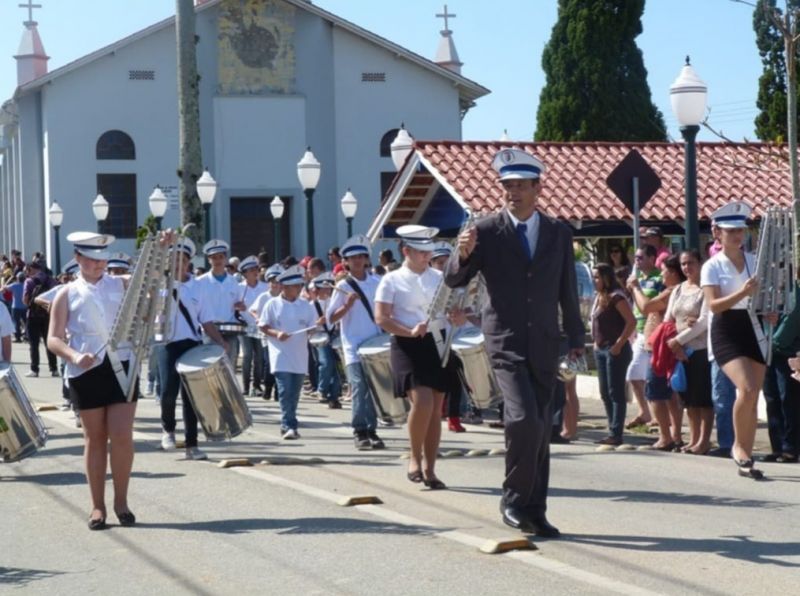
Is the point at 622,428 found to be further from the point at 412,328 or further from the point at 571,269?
the point at 571,269

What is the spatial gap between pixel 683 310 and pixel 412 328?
2835mm

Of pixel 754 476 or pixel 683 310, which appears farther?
pixel 683 310

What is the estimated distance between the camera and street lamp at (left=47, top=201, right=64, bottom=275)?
143 feet

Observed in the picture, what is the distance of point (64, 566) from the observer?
8359mm

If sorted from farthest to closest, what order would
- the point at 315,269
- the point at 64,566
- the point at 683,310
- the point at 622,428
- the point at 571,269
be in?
1. the point at 315,269
2. the point at 622,428
3. the point at 683,310
4. the point at 571,269
5. the point at 64,566

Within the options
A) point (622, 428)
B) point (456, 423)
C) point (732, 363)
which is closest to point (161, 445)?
point (456, 423)

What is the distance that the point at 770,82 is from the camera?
129ft

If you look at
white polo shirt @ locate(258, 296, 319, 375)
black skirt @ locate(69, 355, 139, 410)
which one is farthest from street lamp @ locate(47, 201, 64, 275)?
black skirt @ locate(69, 355, 139, 410)

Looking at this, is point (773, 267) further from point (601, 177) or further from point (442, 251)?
point (601, 177)

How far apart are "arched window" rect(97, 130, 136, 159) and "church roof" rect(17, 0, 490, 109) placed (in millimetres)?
2368

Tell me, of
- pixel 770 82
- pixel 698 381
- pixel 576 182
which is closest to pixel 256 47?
pixel 770 82

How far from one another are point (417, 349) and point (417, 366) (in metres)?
0.13

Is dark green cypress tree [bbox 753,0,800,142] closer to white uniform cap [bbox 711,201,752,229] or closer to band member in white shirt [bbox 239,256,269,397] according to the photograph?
band member in white shirt [bbox 239,256,269,397]

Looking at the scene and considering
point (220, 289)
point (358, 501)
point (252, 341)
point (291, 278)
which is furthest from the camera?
point (252, 341)
